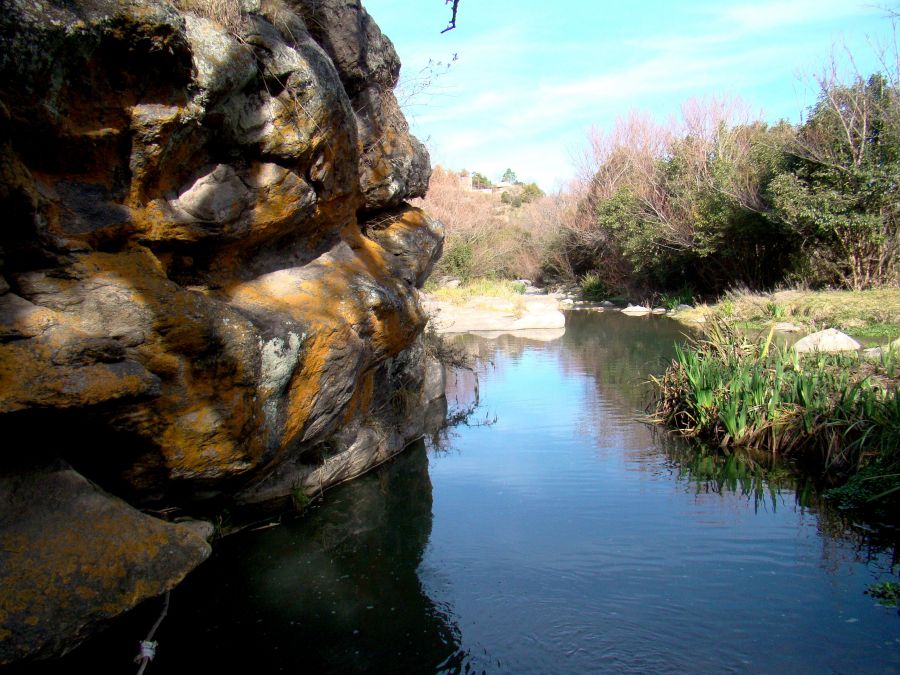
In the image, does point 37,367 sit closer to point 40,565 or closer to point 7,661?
point 40,565

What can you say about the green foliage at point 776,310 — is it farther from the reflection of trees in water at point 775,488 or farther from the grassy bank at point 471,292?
the reflection of trees in water at point 775,488

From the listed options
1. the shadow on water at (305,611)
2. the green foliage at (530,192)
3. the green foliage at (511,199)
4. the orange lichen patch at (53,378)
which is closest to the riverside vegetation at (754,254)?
the shadow on water at (305,611)

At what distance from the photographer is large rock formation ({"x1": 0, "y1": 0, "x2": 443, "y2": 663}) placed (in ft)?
11.1

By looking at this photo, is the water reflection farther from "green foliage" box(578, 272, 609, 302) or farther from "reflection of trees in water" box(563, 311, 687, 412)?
"green foliage" box(578, 272, 609, 302)

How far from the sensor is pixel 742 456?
830 cm

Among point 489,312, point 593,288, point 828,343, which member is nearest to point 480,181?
point 593,288

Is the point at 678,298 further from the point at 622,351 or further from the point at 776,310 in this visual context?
the point at 622,351

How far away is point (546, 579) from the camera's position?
5.39m

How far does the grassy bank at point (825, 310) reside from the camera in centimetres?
1520

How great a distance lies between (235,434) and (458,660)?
A: 6.63 feet

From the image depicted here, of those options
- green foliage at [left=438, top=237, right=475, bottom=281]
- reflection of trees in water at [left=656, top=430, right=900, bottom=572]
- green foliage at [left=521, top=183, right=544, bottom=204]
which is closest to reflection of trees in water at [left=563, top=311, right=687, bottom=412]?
reflection of trees in water at [left=656, top=430, right=900, bottom=572]

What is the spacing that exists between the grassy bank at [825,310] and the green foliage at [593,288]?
12687 millimetres

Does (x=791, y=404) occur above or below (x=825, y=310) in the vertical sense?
below

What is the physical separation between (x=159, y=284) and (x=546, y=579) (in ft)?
11.6
